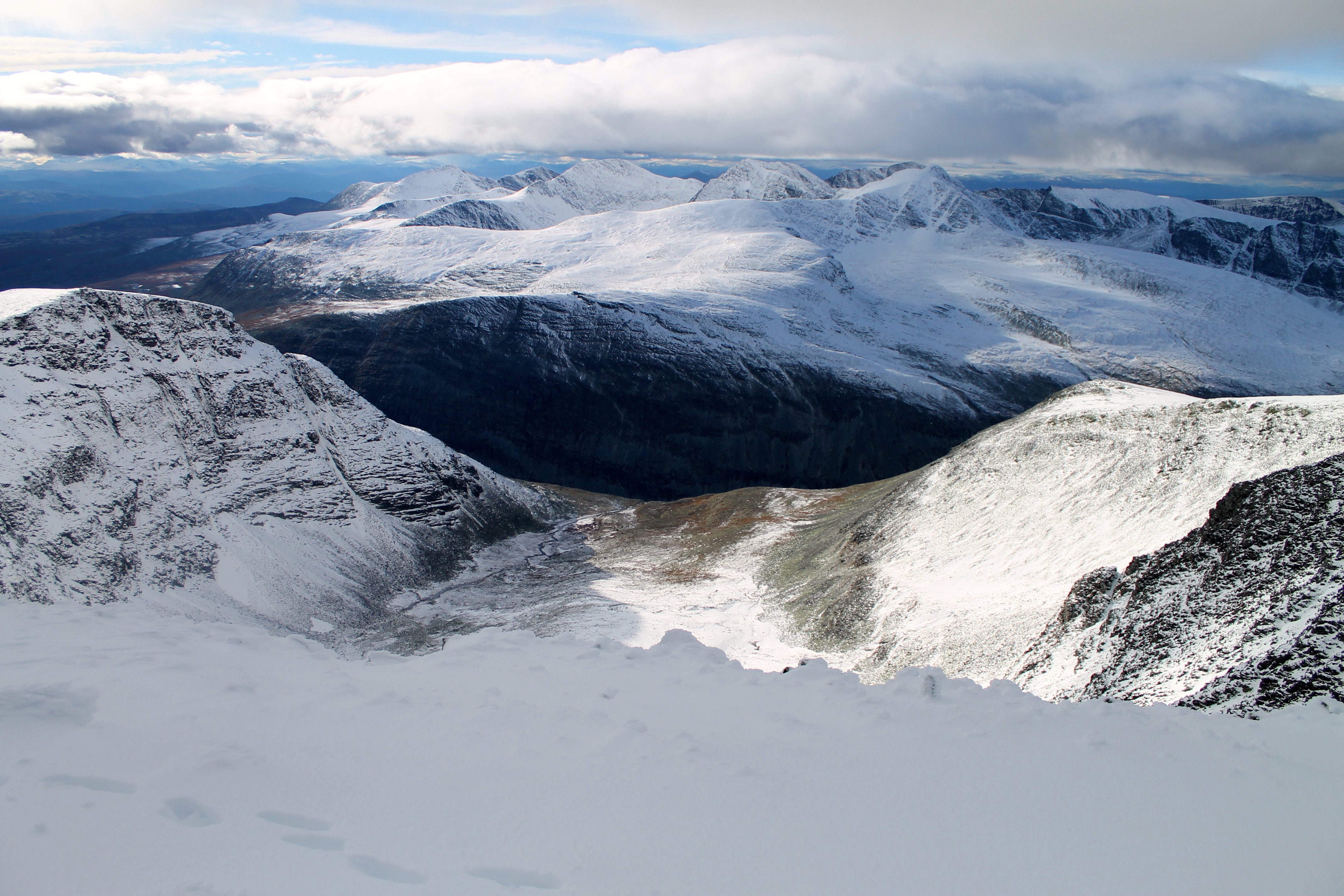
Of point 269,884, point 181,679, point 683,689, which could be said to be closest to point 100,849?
point 269,884

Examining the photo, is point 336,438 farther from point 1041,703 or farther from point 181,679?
point 1041,703

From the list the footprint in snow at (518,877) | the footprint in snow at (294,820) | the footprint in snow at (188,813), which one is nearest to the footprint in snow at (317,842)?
the footprint in snow at (294,820)

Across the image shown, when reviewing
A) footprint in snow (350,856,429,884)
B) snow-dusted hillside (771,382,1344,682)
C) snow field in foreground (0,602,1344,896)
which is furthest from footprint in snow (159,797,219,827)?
snow-dusted hillside (771,382,1344,682)

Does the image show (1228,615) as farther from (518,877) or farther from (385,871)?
(385,871)

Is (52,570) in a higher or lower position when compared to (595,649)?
lower

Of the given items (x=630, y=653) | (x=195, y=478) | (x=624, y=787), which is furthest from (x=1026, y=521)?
(x=195, y=478)
